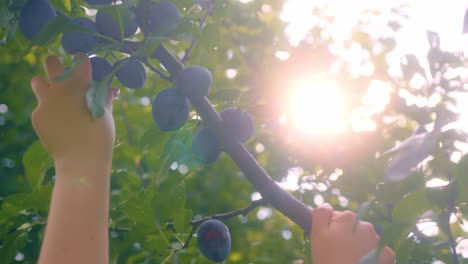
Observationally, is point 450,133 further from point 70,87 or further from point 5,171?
point 5,171

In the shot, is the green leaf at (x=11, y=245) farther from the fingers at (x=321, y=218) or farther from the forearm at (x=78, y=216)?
the fingers at (x=321, y=218)

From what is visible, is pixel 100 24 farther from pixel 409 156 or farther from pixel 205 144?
pixel 409 156

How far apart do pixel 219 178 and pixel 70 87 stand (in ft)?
8.56

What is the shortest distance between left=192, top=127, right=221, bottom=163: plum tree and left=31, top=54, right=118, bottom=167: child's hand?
196mm

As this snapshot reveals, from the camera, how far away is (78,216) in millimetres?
955

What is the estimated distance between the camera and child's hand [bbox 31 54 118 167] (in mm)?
1015

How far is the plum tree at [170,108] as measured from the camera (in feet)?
3.82

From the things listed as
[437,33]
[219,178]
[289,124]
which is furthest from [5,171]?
[437,33]

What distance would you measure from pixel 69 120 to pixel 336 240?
56cm

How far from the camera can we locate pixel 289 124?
5.20 ft

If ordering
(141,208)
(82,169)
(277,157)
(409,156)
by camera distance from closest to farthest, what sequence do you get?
(409,156), (82,169), (141,208), (277,157)

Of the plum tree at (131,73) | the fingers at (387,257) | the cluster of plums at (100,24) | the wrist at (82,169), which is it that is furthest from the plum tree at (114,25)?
the fingers at (387,257)

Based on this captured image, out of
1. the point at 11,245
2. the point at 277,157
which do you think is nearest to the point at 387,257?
the point at 277,157

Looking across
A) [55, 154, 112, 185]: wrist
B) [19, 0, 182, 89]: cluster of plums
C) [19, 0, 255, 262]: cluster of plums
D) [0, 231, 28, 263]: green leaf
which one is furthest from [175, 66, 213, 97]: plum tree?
[0, 231, 28, 263]: green leaf
